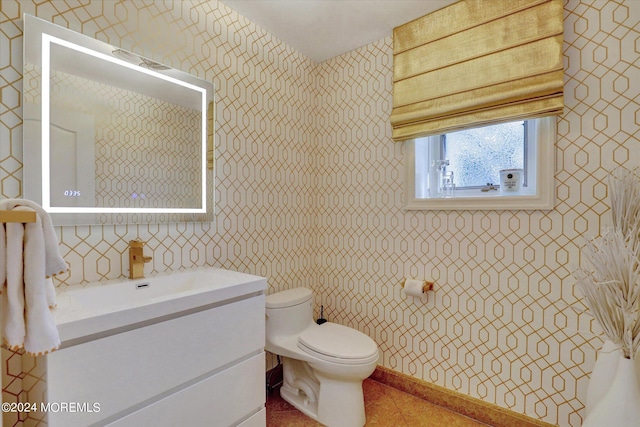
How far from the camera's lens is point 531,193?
71.1 inches

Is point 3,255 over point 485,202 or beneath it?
beneath

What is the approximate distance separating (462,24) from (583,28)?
1.94 feet

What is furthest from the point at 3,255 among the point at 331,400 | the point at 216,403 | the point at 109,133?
the point at 331,400

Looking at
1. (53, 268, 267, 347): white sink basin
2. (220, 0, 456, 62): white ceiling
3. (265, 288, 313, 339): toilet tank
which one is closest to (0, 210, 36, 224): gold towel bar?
(53, 268, 267, 347): white sink basin

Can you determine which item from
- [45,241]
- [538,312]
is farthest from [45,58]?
[538,312]

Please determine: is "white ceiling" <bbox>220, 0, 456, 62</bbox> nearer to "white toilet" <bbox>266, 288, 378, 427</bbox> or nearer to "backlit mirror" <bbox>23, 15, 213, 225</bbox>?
"backlit mirror" <bbox>23, 15, 213, 225</bbox>

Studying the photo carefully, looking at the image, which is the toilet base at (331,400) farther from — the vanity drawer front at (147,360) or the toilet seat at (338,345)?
the vanity drawer front at (147,360)

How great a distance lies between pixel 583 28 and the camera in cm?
158

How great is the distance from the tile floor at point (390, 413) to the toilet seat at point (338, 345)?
459 mm

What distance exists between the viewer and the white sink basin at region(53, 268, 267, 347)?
980mm

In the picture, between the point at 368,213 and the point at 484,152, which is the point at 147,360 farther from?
the point at 484,152

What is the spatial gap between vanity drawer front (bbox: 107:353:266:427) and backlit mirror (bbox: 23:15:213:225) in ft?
2.76

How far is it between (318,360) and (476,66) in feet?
6.34

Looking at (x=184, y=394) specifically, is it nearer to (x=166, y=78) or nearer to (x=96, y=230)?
(x=96, y=230)
